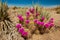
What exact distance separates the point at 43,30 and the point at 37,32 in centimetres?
38

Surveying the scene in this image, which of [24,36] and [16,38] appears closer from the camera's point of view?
[16,38]

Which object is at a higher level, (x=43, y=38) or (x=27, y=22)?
(x=27, y=22)

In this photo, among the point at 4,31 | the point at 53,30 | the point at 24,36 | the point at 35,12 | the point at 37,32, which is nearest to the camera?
the point at 4,31

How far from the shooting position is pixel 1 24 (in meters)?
6.23

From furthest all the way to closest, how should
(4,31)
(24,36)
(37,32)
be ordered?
1. (37,32)
2. (24,36)
3. (4,31)

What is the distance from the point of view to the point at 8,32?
241 inches

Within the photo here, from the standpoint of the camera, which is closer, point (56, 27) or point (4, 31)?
point (4, 31)

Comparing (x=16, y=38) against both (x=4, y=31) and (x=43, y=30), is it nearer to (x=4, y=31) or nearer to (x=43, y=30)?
(x=4, y=31)

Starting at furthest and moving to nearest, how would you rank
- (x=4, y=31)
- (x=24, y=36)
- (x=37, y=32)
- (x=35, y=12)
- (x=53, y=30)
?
1. (x=35, y=12)
2. (x=53, y=30)
3. (x=37, y=32)
4. (x=24, y=36)
5. (x=4, y=31)

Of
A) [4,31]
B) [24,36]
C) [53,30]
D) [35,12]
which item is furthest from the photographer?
[35,12]

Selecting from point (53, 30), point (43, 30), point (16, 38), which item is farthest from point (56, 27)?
point (16, 38)

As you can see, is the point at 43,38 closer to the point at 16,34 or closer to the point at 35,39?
the point at 35,39

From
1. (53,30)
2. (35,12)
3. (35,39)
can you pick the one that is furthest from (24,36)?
(35,12)

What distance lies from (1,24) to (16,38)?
2.40ft
